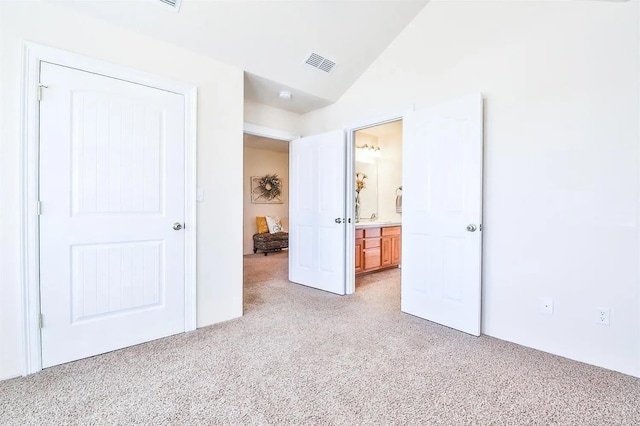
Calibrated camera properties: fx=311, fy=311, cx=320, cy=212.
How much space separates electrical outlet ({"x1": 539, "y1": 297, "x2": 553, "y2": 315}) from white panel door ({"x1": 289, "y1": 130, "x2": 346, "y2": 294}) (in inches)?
76.1

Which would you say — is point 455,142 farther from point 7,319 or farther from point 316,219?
point 7,319

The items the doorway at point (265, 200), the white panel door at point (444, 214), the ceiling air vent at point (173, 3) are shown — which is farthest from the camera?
the doorway at point (265, 200)

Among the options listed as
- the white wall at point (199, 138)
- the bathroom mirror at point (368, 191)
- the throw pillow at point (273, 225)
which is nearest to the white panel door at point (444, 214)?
the white wall at point (199, 138)

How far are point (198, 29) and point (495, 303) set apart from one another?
324 cm

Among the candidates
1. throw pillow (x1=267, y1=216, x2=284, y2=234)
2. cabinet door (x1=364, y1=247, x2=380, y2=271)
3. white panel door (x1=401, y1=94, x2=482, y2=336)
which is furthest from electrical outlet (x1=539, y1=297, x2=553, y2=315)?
throw pillow (x1=267, y1=216, x2=284, y2=234)

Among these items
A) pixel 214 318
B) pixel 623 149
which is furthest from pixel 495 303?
pixel 214 318

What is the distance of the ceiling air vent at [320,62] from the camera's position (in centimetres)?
305

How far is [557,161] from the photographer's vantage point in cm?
224

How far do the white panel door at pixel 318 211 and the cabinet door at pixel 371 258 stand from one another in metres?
0.96

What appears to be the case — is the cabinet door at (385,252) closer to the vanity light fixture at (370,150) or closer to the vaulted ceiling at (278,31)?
the vanity light fixture at (370,150)

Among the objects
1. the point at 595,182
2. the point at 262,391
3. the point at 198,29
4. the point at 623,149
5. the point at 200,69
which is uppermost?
the point at 198,29

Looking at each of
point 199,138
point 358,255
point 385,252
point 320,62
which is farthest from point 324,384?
point 385,252

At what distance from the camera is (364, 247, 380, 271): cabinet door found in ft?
15.1

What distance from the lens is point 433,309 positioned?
9.41 feet
